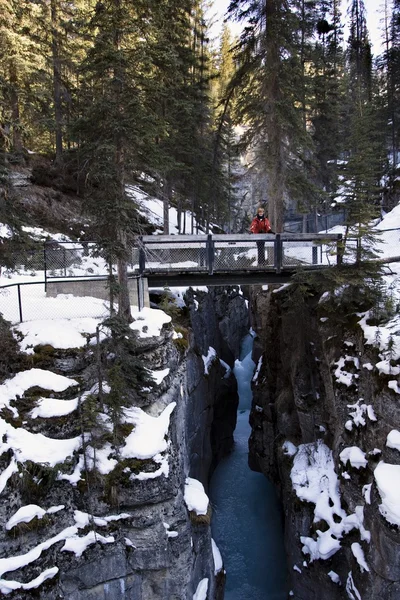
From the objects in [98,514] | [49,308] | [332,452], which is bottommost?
[332,452]

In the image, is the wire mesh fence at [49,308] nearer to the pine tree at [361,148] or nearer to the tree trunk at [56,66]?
the pine tree at [361,148]

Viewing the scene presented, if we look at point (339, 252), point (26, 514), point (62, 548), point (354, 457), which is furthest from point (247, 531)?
point (339, 252)

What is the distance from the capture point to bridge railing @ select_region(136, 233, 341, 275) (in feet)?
46.2

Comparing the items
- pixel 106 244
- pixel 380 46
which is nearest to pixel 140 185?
pixel 106 244

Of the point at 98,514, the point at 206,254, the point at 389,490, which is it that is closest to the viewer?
the point at 98,514

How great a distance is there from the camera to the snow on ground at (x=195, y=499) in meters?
12.2

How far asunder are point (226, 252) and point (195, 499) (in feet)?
25.5

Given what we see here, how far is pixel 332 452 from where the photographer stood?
1530 centimetres

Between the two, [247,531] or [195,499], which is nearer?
[195,499]

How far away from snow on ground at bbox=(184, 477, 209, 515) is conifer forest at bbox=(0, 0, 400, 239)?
748cm

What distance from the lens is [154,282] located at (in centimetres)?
1512

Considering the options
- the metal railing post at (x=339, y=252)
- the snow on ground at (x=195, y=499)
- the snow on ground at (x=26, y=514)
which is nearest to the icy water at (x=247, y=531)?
the snow on ground at (x=195, y=499)

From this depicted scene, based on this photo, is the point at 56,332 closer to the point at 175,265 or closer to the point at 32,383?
the point at 32,383

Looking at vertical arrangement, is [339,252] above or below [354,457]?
above
